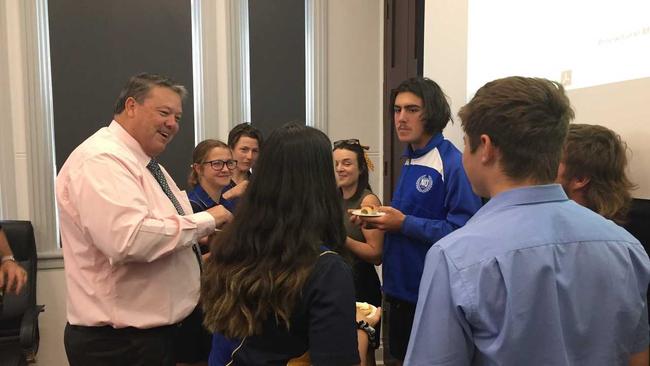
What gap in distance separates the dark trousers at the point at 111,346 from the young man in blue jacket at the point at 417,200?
0.89 metres

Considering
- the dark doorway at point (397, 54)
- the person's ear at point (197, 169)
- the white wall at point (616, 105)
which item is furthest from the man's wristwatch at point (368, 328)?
the dark doorway at point (397, 54)

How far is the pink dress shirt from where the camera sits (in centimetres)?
147

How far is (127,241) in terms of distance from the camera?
57.1 inches

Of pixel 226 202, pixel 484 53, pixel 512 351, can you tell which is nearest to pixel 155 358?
pixel 226 202

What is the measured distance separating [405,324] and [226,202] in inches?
41.0

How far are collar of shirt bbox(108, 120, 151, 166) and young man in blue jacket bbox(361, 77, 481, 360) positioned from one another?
86 cm

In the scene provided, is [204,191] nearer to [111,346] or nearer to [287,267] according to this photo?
[111,346]

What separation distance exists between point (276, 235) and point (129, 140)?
33.0 inches

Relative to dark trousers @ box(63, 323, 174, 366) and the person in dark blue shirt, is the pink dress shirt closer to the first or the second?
dark trousers @ box(63, 323, 174, 366)

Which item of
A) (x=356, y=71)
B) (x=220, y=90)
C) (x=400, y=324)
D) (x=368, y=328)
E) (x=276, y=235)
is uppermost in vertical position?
(x=356, y=71)

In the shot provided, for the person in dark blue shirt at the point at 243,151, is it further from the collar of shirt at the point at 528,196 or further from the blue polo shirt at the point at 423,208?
the collar of shirt at the point at 528,196

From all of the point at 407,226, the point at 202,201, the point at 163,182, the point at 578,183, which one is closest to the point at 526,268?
the point at 578,183

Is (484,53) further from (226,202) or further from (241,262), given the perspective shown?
(241,262)

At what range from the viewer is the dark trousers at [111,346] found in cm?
159
